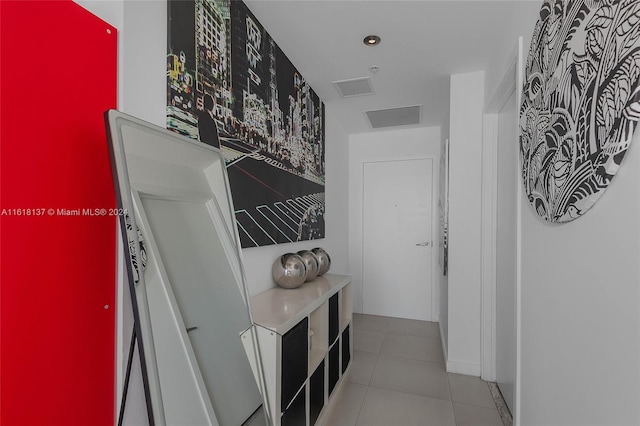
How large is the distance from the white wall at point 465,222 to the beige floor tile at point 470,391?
9cm

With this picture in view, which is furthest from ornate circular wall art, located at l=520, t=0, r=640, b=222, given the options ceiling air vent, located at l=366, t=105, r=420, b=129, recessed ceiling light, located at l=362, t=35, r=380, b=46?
ceiling air vent, located at l=366, t=105, r=420, b=129

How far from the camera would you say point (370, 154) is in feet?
14.3

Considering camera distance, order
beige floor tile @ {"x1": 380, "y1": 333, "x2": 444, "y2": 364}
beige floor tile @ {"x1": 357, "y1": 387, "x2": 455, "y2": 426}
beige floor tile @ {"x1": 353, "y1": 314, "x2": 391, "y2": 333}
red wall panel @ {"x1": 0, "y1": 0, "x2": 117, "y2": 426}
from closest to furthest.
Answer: red wall panel @ {"x1": 0, "y1": 0, "x2": 117, "y2": 426} < beige floor tile @ {"x1": 357, "y1": 387, "x2": 455, "y2": 426} < beige floor tile @ {"x1": 380, "y1": 333, "x2": 444, "y2": 364} < beige floor tile @ {"x1": 353, "y1": 314, "x2": 391, "y2": 333}

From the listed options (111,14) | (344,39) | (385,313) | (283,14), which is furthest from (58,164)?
(385,313)

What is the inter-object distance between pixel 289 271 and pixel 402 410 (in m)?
1.24

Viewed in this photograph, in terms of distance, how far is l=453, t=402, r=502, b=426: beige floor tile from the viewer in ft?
6.64

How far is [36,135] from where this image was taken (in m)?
0.79

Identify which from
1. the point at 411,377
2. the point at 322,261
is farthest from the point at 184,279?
the point at 411,377

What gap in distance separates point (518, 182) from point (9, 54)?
2.04 metres

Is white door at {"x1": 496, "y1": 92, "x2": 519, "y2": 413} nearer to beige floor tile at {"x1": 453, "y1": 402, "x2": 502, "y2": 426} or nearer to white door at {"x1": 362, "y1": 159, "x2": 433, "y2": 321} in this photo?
beige floor tile at {"x1": 453, "y1": 402, "x2": 502, "y2": 426}

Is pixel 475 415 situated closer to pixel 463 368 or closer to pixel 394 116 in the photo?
pixel 463 368

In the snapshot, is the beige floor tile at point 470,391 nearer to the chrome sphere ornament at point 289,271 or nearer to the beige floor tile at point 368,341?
the beige floor tile at point 368,341

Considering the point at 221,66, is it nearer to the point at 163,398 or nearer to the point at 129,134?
the point at 129,134

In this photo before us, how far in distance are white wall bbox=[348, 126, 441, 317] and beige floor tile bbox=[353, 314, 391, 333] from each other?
0.21m
